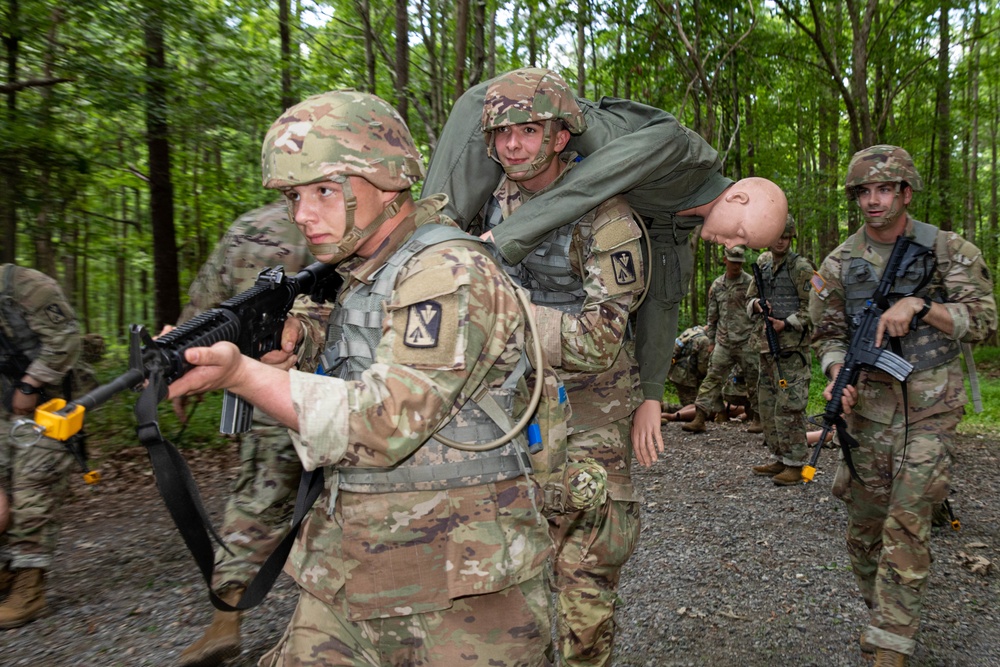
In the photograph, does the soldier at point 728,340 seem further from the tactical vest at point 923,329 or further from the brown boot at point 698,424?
the tactical vest at point 923,329

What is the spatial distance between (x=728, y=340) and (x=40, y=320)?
6.89 meters

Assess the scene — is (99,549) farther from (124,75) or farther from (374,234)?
(374,234)

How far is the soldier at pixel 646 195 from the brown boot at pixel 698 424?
6.12 m

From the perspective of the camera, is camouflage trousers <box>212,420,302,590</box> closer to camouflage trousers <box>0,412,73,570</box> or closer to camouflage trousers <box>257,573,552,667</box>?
camouflage trousers <box>0,412,73,570</box>

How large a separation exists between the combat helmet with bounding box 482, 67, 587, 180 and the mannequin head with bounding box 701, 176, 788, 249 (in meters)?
0.61

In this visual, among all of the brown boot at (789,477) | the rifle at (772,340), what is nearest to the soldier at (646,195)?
the brown boot at (789,477)

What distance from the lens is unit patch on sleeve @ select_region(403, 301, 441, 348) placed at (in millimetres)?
1649

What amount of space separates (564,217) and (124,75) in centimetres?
523

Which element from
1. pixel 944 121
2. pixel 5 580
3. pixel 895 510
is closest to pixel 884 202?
pixel 895 510

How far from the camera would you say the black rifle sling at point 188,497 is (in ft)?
4.99

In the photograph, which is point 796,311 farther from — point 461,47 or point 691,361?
point 461,47

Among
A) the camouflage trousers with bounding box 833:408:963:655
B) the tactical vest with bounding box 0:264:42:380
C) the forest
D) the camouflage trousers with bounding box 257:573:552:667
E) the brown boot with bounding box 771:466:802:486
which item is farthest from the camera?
the brown boot with bounding box 771:466:802:486

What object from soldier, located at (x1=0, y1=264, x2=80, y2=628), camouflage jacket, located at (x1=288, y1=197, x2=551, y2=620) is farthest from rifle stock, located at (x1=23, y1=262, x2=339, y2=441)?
soldier, located at (x1=0, y1=264, x2=80, y2=628)

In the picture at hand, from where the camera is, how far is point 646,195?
9.84ft
